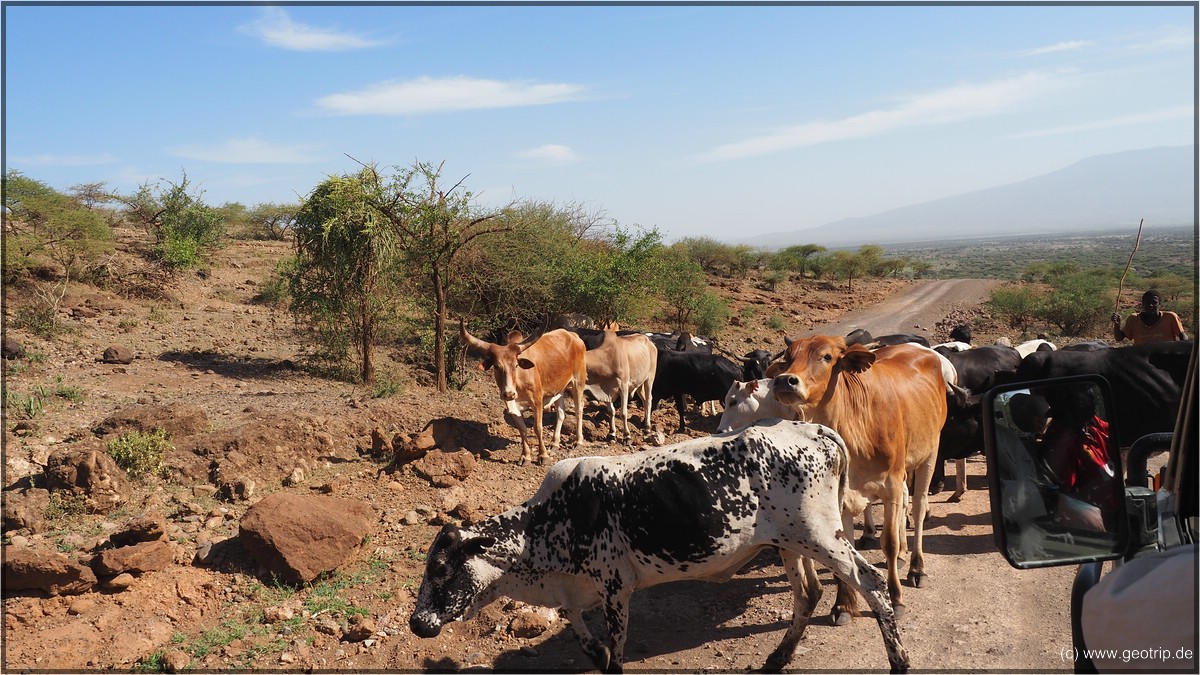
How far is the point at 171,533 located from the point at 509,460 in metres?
4.48

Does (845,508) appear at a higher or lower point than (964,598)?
higher

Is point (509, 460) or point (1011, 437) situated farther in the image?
point (509, 460)

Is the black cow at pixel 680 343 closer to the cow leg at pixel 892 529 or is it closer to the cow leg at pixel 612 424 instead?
the cow leg at pixel 612 424

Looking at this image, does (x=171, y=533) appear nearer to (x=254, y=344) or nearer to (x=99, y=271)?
(x=254, y=344)

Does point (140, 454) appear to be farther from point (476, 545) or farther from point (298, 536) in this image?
point (476, 545)

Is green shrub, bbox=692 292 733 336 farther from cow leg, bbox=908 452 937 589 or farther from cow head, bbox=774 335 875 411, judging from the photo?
cow head, bbox=774 335 875 411

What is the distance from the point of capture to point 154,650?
617 cm

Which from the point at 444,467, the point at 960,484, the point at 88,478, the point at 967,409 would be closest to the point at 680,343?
the point at 960,484

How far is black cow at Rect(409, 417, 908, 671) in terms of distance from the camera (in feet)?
18.1

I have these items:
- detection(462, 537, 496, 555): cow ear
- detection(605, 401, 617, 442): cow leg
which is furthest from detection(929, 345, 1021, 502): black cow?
detection(605, 401, 617, 442): cow leg

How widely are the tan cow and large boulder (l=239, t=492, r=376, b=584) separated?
253 inches

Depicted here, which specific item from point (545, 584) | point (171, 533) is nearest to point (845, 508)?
point (545, 584)

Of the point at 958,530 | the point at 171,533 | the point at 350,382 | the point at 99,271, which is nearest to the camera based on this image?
the point at 171,533

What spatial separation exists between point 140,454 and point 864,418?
7.18m
